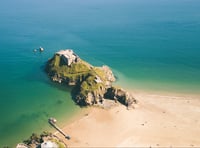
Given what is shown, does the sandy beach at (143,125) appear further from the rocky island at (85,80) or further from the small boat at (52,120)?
the small boat at (52,120)

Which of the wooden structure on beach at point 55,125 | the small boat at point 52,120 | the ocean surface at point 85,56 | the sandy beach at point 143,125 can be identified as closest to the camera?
the sandy beach at point 143,125

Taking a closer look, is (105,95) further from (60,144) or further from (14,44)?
(14,44)

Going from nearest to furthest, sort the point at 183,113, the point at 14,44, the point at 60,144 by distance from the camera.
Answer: the point at 60,144, the point at 183,113, the point at 14,44

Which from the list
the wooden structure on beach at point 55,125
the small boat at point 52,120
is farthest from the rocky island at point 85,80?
the wooden structure on beach at point 55,125

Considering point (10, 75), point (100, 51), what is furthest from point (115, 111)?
point (100, 51)

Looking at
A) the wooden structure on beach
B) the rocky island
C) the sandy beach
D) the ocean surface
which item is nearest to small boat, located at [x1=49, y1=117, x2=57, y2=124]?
the wooden structure on beach

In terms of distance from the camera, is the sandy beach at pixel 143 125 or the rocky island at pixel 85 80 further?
the rocky island at pixel 85 80
